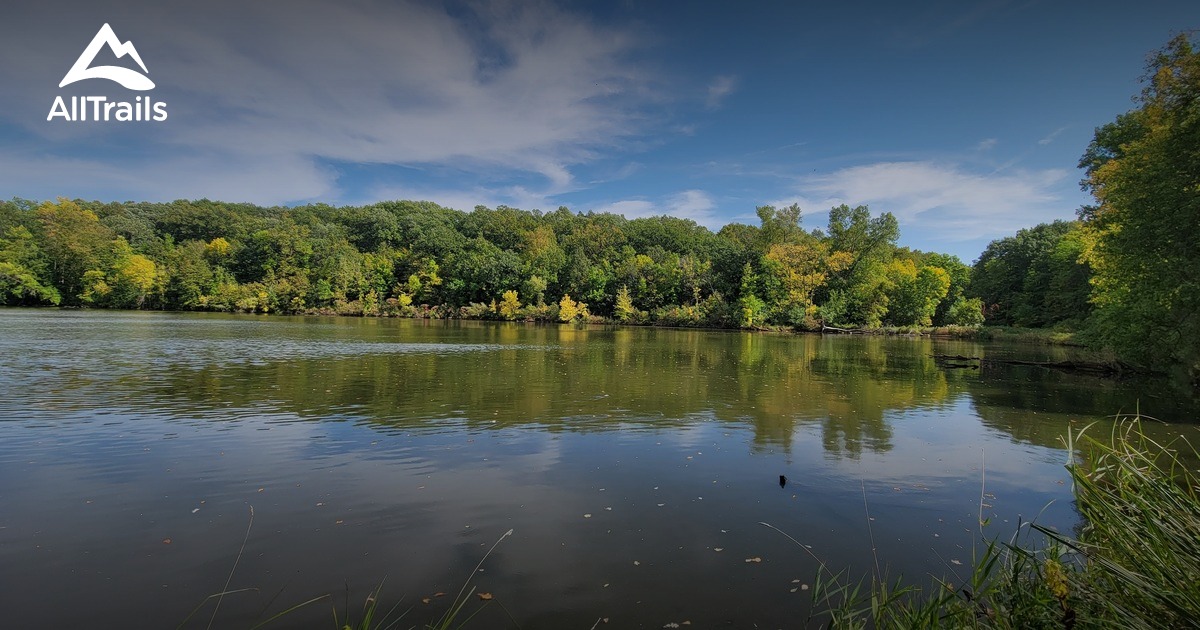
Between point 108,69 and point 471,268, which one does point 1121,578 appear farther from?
point 471,268

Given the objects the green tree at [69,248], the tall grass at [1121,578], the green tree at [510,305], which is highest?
the green tree at [69,248]

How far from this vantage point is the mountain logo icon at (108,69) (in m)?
20.9

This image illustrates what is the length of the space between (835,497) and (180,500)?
901 cm

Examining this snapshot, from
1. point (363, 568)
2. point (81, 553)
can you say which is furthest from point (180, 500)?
point (363, 568)

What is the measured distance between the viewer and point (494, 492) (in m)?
7.61

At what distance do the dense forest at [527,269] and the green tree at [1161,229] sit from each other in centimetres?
1554

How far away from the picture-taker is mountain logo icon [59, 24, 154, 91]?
Answer: 2092 cm

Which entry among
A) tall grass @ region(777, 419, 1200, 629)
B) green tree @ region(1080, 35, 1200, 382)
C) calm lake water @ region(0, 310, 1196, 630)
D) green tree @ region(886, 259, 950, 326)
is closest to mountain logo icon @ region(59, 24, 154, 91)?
calm lake water @ region(0, 310, 1196, 630)

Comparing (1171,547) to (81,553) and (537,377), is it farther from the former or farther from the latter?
(537,377)

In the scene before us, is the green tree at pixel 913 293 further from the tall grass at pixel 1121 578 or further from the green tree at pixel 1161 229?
the tall grass at pixel 1121 578

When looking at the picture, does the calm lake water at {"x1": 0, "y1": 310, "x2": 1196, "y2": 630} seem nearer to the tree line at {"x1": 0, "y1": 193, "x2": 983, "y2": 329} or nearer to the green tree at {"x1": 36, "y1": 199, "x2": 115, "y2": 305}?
the tree line at {"x1": 0, "y1": 193, "x2": 983, "y2": 329}

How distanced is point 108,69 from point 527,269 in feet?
190

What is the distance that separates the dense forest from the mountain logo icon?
159 feet

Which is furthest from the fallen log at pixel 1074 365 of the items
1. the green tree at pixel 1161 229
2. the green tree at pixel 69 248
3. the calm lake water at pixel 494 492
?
the green tree at pixel 69 248
